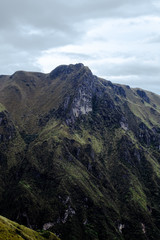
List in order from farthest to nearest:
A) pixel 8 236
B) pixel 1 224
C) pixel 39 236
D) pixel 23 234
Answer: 1. pixel 39 236
2. pixel 23 234
3. pixel 1 224
4. pixel 8 236

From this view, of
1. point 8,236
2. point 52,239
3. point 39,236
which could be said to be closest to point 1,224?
point 8,236

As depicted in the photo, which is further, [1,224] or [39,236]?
[39,236]

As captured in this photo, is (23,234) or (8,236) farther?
(23,234)

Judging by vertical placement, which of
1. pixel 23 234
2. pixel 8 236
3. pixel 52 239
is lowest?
pixel 52 239

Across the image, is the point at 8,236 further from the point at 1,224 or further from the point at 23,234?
the point at 23,234

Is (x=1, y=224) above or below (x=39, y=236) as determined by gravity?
above

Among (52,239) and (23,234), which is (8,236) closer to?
(23,234)

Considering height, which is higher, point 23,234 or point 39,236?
point 23,234

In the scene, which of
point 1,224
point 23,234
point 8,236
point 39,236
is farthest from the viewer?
point 39,236

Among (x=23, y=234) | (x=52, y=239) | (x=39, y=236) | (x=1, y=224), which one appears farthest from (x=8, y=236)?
(x=52, y=239)
